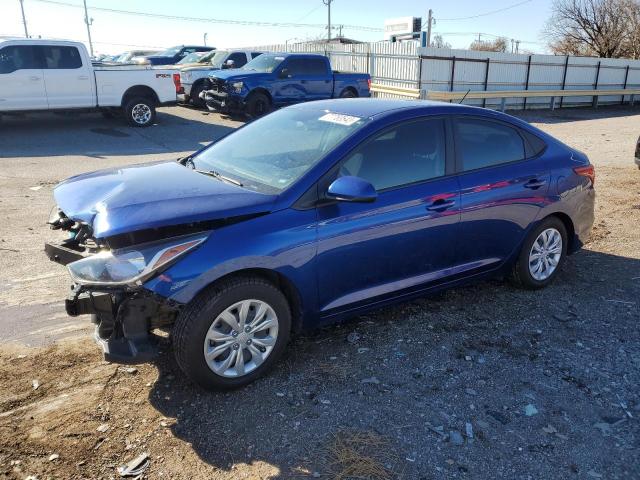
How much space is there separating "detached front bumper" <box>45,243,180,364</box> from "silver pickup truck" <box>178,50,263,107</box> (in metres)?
14.8

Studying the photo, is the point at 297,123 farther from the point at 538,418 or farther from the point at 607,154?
the point at 607,154

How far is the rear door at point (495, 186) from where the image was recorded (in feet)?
14.5

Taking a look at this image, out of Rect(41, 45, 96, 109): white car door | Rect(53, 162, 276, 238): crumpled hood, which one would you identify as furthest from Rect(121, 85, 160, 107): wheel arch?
Rect(53, 162, 276, 238): crumpled hood

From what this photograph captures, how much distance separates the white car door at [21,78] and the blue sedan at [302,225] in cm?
1045

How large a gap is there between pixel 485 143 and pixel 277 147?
68.5 inches

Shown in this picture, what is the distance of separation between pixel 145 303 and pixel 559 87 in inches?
1045

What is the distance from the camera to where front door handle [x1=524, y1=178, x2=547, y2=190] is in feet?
15.6

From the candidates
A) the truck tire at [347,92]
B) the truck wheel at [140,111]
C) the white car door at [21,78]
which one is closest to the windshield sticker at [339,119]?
the white car door at [21,78]

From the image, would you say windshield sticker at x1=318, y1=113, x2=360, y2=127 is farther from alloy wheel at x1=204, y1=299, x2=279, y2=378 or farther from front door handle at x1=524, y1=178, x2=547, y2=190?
front door handle at x1=524, y1=178, x2=547, y2=190

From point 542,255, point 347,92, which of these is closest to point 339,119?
point 542,255

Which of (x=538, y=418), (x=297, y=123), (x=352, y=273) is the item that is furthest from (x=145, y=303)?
(x=538, y=418)

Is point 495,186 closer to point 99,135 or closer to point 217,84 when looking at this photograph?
point 99,135

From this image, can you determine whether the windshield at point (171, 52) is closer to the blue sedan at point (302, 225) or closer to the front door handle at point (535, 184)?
the blue sedan at point (302, 225)

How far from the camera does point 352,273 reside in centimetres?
381
